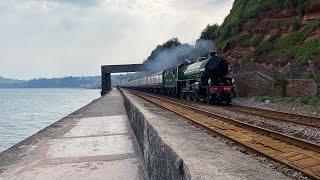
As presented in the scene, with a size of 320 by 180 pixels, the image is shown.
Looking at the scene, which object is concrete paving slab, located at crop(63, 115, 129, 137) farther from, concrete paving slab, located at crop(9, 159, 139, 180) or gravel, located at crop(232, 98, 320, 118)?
gravel, located at crop(232, 98, 320, 118)

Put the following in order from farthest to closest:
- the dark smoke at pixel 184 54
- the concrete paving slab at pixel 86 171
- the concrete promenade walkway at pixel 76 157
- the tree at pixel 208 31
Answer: the tree at pixel 208 31, the dark smoke at pixel 184 54, the concrete promenade walkway at pixel 76 157, the concrete paving slab at pixel 86 171

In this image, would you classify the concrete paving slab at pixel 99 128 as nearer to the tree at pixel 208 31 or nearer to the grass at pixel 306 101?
the grass at pixel 306 101

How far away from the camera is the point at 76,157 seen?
11391mm

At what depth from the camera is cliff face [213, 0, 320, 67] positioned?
29.7m

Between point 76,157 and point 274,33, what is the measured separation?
27139 millimetres

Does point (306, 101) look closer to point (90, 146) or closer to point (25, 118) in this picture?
point (90, 146)

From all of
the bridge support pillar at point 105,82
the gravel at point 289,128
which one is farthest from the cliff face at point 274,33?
the bridge support pillar at point 105,82

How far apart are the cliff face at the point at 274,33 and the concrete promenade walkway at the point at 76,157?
17.2 meters

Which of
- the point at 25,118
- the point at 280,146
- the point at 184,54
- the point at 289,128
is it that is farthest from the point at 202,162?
the point at 184,54

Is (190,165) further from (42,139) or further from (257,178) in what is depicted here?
(42,139)

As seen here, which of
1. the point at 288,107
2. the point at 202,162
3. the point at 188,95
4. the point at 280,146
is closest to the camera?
the point at 202,162

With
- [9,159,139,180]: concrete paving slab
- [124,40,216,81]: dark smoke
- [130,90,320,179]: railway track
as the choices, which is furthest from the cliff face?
[9,159,139,180]: concrete paving slab

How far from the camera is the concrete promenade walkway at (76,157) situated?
31.5 ft

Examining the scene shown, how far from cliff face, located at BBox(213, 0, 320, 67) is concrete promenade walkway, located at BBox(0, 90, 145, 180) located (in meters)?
17.2
